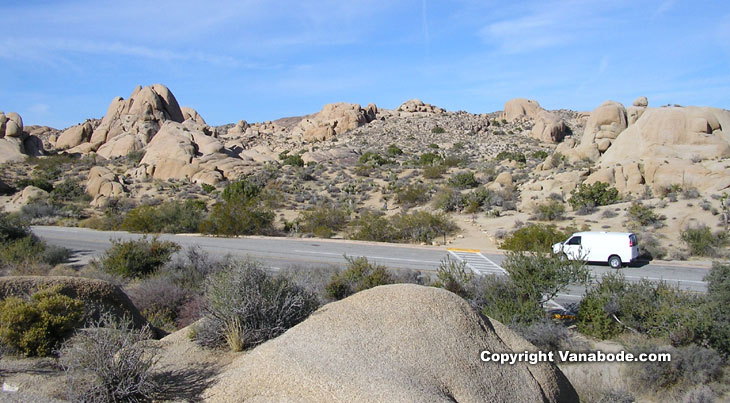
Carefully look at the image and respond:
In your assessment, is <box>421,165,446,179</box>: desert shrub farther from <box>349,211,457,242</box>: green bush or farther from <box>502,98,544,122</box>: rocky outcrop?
<box>502,98,544,122</box>: rocky outcrop

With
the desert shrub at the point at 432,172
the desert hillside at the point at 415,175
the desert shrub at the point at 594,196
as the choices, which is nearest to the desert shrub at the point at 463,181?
the desert hillside at the point at 415,175

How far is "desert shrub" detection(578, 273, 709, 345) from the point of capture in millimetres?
8898

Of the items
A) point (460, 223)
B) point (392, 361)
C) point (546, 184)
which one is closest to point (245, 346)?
point (392, 361)

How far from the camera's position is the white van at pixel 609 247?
18391mm

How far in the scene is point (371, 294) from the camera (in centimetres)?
656

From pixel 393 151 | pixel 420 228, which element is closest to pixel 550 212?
pixel 420 228

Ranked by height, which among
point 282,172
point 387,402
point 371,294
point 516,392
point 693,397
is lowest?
point 693,397

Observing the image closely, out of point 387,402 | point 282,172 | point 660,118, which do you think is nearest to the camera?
point 387,402

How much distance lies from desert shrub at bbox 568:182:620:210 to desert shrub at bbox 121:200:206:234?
78.9ft

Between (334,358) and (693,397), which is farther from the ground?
(334,358)

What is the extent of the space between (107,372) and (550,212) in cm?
2814

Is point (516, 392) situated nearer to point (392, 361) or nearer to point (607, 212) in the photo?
point (392, 361)

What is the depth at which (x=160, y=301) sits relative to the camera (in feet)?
35.3

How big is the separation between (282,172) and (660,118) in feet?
112
